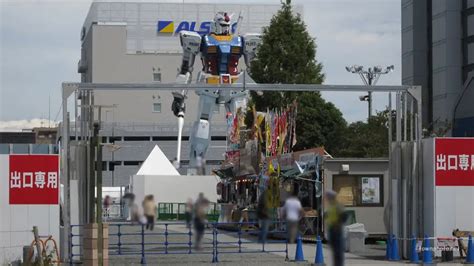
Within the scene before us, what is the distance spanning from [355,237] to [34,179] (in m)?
9.55

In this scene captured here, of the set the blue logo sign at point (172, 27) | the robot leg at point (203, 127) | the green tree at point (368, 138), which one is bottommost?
the robot leg at point (203, 127)

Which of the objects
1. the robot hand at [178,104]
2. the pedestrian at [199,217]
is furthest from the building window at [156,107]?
the pedestrian at [199,217]

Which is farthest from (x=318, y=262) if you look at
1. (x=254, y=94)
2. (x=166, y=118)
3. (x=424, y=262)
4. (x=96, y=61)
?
(x=96, y=61)

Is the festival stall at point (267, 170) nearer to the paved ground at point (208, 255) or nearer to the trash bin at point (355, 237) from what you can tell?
the trash bin at point (355, 237)

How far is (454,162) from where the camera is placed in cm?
3412

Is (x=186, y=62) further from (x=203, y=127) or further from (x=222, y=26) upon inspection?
(x=203, y=127)

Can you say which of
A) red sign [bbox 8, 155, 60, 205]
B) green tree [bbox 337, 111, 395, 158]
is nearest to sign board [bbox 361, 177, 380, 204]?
red sign [bbox 8, 155, 60, 205]

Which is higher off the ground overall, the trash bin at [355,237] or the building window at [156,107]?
the building window at [156,107]

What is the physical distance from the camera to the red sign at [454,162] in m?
33.9

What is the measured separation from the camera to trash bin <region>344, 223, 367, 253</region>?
29.2 metres

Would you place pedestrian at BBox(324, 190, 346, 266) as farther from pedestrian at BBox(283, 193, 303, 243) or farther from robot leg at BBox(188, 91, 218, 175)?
robot leg at BBox(188, 91, 218, 175)

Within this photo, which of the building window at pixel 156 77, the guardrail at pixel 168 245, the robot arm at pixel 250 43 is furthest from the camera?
the building window at pixel 156 77

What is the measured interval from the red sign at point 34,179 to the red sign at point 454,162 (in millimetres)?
11805

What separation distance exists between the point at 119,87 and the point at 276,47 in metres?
33.9
